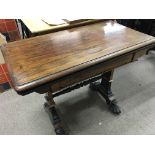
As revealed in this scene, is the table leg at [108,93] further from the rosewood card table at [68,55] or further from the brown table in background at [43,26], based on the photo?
the brown table in background at [43,26]

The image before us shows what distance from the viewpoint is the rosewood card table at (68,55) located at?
0.87m

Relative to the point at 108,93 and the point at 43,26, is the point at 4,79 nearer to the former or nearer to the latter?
the point at 43,26

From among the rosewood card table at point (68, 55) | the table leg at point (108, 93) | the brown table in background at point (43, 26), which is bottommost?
the table leg at point (108, 93)

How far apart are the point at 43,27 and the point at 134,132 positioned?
119 centimetres

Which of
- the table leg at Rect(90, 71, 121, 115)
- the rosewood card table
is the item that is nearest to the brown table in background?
the rosewood card table

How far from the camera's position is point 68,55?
1.01 meters

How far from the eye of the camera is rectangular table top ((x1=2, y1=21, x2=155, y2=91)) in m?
0.87

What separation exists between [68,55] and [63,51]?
64mm

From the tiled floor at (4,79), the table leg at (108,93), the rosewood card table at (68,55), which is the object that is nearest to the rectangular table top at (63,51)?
the rosewood card table at (68,55)

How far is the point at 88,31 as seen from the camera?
133 cm

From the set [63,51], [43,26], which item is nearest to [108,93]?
[63,51]

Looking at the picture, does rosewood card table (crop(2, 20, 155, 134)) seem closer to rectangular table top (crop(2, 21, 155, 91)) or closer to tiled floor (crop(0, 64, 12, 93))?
rectangular table top (crop(2, 21, 155, 91))

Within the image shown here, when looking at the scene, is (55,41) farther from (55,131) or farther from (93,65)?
(55,131)

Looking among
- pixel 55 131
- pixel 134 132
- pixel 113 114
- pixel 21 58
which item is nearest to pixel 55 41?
pixel 21 58
